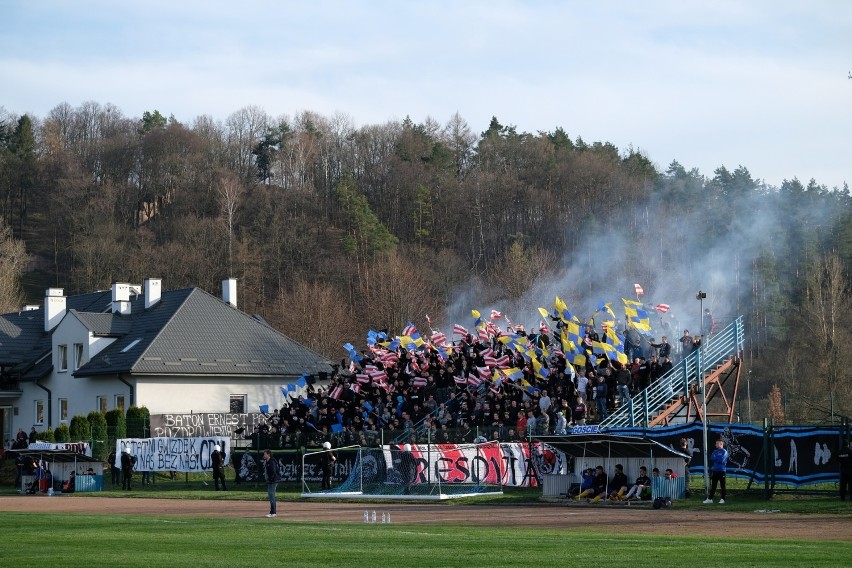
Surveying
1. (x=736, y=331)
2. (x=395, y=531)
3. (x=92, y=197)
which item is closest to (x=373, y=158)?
(x=92, y=197)

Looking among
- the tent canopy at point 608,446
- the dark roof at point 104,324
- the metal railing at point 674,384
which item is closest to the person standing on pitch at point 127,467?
the dark roof at point 104,324

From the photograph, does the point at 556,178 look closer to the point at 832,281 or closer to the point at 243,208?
the point at 832,281

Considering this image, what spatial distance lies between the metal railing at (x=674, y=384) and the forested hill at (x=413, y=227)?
3.82m

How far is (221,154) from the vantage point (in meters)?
120

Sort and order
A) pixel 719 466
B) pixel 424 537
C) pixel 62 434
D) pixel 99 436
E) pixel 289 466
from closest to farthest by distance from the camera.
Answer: pixel 424 537 < pixel 719 466 < pixel 289 466 < pixel 99 436 < pixel 62 434

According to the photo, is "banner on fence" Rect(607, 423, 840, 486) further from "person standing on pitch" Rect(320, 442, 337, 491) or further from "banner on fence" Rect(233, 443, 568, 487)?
"person standing on pitch" Rect(320, 442, 337, 491)

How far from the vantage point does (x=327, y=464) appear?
38.9 metres

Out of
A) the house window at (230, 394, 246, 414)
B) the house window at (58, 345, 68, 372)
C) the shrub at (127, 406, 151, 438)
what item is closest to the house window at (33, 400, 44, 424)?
the house window at (58, 345, 68, 372)

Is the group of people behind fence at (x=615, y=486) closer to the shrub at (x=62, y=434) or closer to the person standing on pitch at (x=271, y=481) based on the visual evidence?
the person standing on pitch at (x=271, y=481)

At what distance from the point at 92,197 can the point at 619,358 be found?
83.7 meters

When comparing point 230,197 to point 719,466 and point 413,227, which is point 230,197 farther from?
point 719,466

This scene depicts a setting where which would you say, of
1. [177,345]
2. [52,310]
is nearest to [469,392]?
[177,345]

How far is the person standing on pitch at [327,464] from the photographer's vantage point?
38531 mm

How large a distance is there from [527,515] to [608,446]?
4.63m
